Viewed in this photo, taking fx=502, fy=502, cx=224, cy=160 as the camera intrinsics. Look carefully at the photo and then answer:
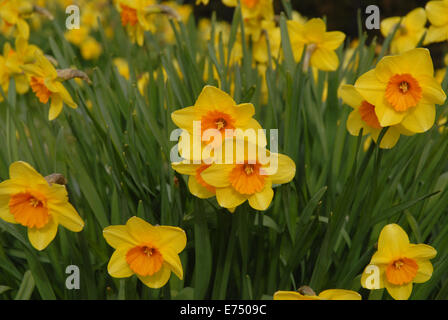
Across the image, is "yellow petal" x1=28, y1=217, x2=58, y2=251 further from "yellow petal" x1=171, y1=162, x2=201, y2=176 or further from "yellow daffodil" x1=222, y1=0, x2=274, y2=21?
"yellow daffodil" x1=222, y1=0, x2=274, y2=21

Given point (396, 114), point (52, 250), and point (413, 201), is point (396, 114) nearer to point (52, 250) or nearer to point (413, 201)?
point (413, 201)

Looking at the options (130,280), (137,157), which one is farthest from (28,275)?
(137,157)

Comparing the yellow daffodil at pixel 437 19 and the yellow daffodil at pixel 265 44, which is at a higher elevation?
the yellow daffodil at pixel 437 19

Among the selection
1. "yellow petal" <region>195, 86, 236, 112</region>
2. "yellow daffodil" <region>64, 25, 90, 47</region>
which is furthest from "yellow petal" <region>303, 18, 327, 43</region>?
"yellow daffodil" <region>64, 25, 90, 47</region>

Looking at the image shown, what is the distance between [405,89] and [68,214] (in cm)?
83

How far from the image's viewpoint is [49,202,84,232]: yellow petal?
1178 millimetres

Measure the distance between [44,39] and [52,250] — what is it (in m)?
4.18

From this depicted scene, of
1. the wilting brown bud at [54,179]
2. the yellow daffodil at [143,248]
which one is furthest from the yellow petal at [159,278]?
the wilting brown bud at [54,179]

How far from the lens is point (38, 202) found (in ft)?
3.97

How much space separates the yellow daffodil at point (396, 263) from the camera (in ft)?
3.82

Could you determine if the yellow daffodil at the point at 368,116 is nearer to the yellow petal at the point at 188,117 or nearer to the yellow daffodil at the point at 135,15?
the yellow petal at the point at 188,117

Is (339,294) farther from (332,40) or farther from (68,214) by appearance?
(332,40)

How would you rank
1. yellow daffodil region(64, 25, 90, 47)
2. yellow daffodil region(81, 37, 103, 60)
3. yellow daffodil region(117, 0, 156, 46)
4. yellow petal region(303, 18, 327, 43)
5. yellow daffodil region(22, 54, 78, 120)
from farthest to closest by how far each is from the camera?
1. yellow daffodil region(81, 37, 103, 60)
2. yellow daffodil region(64, 25, 90, 47)
3. yellow daffodil region(117, 0, 156, 46)
4. yellow petal region(303, 18, 327, 43)
5. yellow daffodil region(22, 54, 78, 120)

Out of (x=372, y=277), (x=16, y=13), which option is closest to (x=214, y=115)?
(x=372, y=277)
